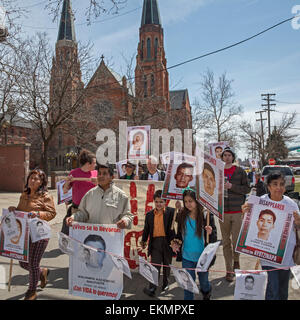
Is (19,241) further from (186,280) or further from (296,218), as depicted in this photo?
(296,218)

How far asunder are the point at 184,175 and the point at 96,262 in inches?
73.1

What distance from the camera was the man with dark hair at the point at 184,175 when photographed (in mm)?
4355

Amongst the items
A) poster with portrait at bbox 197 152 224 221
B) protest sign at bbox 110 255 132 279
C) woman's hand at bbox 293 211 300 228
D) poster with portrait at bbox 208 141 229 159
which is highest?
poster with portrait at bbox 208 141 229 159

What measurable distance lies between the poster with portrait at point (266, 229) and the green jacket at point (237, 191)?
1.46m

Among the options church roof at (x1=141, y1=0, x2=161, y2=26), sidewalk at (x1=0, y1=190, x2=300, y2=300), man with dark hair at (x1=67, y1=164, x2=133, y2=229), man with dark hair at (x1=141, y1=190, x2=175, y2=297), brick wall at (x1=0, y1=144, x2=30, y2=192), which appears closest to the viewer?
man with dark hair at (x1=67, y1=164, x2=133, y2=229)

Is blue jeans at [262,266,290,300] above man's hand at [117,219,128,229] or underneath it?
underneath

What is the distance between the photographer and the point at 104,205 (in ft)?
11.5

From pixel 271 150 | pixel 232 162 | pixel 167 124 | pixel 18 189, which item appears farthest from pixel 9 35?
pixel 271 150

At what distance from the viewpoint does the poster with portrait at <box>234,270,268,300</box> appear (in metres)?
2.74

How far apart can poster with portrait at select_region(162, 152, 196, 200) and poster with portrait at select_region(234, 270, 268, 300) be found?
5.48ft

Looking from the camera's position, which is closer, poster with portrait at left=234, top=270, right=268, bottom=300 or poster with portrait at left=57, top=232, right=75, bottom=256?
poster with portrait at left=234, top=270, right=268, bottom=300

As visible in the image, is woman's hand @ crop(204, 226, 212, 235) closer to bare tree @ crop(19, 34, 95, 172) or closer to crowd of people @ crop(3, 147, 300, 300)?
crowd of people @ crop(3, 147, 300, 300)

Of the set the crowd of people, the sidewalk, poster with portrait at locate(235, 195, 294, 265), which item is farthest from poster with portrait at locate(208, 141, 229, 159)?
poster with portrait at locate(235, 195, 294, 265)

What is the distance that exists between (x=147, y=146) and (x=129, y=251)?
3.43 m
